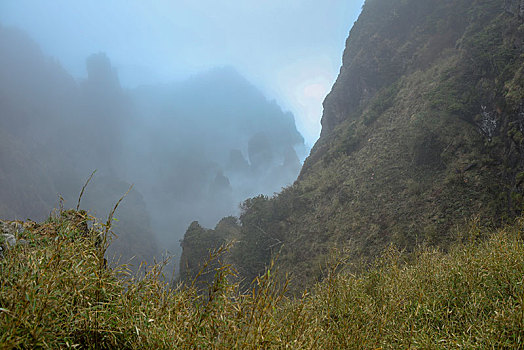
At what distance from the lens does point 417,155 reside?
17828mm

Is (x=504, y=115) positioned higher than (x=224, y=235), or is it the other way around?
(x=224, y=235)

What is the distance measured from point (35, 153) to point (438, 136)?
12729cm

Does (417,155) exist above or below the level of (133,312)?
above

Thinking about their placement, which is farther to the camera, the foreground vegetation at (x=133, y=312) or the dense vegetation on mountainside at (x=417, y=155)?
the dense vegetation on mountainside at (x=417, y=155)

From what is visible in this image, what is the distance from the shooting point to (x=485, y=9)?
837 inches

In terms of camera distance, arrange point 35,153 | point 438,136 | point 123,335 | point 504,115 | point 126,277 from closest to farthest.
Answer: point 123,335 → point 126,277 → point 504,115 → point 438,136 → point 35,153

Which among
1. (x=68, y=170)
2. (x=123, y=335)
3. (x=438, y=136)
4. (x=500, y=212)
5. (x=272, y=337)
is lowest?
(x=500, y=212)

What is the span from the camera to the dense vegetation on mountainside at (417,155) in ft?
43.6

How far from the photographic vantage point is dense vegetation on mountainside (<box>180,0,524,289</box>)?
13281mm

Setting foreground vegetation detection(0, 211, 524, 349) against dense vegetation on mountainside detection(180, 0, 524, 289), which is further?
dense vegetation on mountainside detection(180, 0, 524, 289)

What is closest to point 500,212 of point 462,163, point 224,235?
point 462,163

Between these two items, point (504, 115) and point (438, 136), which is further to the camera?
point (438, 136)

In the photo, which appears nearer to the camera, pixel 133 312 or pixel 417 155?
pixel 133 312

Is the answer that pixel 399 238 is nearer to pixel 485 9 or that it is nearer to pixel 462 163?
pixel 462 163
